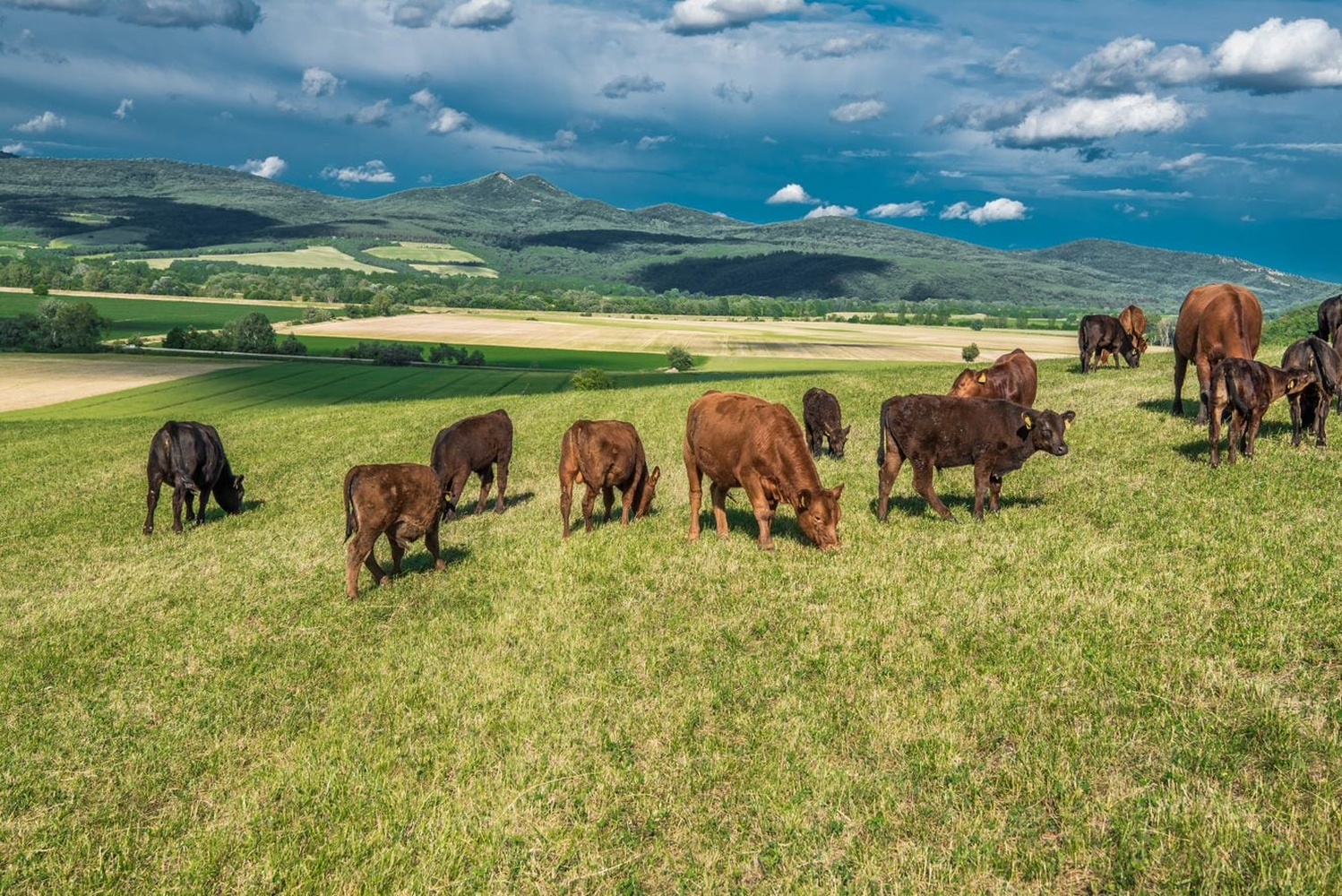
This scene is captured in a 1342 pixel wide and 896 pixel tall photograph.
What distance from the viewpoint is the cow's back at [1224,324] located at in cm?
1706

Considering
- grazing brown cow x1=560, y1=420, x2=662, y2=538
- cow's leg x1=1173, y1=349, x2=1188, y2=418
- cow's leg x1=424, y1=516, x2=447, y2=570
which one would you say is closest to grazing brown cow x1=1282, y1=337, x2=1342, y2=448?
cow's leg x1=1173, y1=349, x2=1188, y2=418

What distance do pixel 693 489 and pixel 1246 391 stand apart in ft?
33.6

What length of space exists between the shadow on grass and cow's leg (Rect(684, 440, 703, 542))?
3.29 metres

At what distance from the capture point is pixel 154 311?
5335 inches

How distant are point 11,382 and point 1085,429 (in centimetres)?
7871

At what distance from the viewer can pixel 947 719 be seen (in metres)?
7.37

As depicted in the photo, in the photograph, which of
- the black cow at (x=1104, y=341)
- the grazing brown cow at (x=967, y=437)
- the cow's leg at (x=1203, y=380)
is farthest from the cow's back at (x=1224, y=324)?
Answer: the black cow at (x=1104, y=341)

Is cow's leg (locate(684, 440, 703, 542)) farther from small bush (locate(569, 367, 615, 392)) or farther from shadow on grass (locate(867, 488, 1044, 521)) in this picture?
small bush (locate(569, 367, 615, 392))

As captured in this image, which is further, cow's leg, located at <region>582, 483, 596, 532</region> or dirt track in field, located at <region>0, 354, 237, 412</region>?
dirt track in field, located at <region>0, 354, 237, 412</region>

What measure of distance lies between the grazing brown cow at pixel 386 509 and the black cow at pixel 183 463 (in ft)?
25.1

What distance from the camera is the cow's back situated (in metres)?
17.1

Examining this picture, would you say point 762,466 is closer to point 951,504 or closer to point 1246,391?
point 951,504

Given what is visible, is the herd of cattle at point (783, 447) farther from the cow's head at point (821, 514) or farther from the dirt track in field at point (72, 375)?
the dirt track in field at point (72, 375)

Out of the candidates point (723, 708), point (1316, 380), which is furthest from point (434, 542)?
point (1316, 380)
